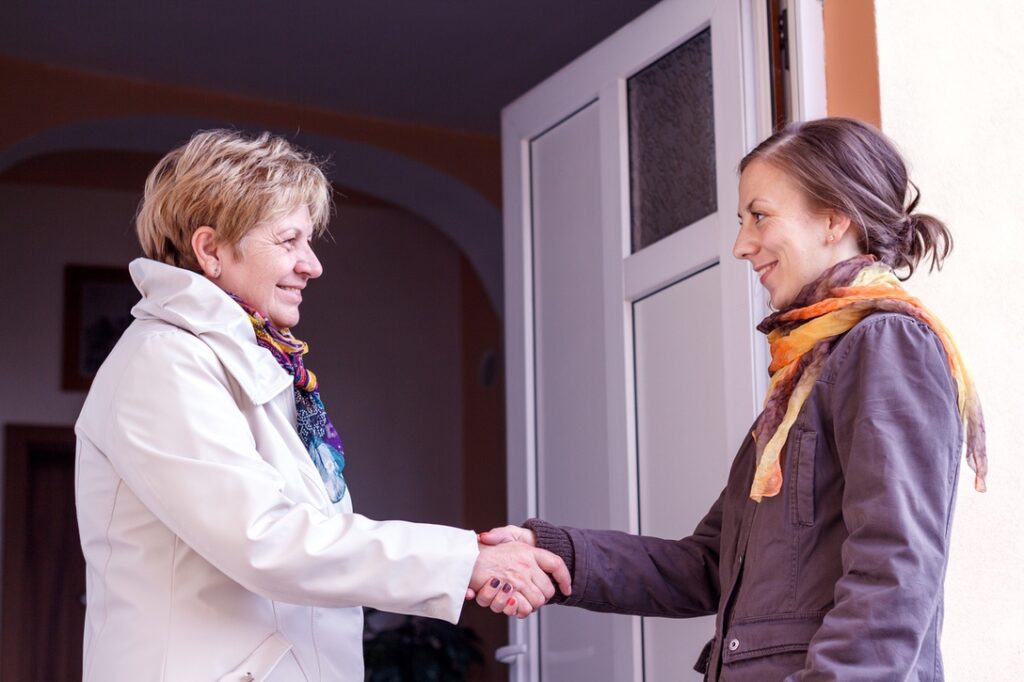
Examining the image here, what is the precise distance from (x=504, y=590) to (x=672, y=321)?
2.96ft

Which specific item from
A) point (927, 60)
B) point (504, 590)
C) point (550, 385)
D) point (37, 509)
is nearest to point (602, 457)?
point (550, 385)

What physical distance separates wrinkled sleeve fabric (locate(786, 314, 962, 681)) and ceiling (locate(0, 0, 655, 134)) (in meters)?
2.82

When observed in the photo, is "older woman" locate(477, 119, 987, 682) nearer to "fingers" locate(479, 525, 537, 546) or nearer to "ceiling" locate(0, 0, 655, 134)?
"fingers" locate(479, 525, 537, 546)

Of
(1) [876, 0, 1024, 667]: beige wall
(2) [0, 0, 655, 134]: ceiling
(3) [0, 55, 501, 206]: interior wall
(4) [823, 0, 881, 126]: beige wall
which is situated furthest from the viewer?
(3) [0, 55, 501, 206]: interior wall

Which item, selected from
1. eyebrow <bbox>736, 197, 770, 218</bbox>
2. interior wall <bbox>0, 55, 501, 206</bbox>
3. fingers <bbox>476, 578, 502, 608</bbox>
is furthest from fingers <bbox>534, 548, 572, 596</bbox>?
interior wall <bbox>0, 55, 501, 206</bbox>

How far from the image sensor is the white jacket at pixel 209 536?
2.06m

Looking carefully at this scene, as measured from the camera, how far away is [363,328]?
269 inches

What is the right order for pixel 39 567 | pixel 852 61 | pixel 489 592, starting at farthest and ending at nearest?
1. pixel 39 567
2. pixel 852 61
3. pixel 489 592

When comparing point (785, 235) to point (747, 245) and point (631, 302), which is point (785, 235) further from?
point (631, 302)

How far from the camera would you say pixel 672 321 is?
3012mm

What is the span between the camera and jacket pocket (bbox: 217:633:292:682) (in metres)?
2.05

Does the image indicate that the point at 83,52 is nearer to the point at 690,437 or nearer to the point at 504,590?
the point at 690,437

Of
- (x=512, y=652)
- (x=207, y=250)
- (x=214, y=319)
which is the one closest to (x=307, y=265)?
(x=207, y=250)

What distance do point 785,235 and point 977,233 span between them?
811 millimetres
